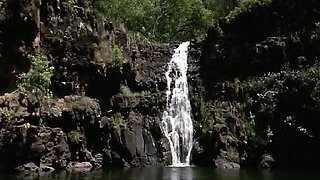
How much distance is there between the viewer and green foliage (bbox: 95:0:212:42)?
56812mm

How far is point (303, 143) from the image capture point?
1337 inches

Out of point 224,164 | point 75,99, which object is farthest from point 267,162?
point 75,99

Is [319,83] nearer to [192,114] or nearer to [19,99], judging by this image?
[192,114]

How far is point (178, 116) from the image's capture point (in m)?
38.1

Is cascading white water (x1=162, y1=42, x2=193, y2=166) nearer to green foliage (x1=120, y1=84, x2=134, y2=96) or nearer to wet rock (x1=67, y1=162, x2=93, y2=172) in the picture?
green foliage (x1=120, y1=84, x2=134, y2=96)

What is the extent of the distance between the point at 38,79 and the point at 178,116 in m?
12.3

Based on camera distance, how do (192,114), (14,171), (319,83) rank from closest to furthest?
(14,171) → (319,83) → (192,114)

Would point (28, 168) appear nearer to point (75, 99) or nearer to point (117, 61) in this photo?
point (75, 99)


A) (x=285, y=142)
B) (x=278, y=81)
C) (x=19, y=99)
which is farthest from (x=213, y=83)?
(x=19, y=99)

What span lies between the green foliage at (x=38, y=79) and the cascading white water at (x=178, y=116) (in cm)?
1030

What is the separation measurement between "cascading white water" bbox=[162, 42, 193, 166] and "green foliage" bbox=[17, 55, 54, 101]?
405 inches

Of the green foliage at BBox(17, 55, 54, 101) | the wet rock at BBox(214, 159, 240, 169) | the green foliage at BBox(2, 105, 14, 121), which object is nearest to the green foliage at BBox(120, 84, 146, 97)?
the green foliage at BBox(17, 55, 54, 101)

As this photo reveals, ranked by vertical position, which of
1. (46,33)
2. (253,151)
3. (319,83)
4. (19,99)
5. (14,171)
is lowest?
(14,171)

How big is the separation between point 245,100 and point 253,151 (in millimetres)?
4763
